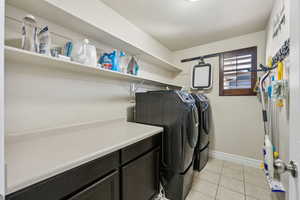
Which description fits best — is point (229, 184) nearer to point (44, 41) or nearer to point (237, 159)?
point (237, 159)

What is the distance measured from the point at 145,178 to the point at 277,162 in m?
1.03

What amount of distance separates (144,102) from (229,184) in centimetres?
165

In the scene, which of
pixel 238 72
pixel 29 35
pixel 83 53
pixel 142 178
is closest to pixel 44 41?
pixel 29 35

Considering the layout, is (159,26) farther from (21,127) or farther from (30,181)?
(30,181)

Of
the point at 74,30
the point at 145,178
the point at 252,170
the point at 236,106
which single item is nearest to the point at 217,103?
the point at 236,106

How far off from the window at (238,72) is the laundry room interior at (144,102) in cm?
2

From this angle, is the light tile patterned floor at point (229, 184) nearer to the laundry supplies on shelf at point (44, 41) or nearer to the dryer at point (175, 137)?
the dryer at point (175, 137)

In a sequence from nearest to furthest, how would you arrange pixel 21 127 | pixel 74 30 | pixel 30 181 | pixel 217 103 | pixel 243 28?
pixel 30 181
pixel 21 127
pixel 74 30
pixel 243 28
pixel 217 103

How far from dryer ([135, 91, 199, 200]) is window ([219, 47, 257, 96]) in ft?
4.38

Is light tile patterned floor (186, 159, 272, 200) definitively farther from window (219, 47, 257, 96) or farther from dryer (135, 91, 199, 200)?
window (219, 47, 257, 96)

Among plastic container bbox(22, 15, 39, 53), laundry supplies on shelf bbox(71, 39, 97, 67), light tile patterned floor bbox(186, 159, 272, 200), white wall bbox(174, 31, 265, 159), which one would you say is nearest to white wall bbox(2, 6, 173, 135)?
plastic container bbox(22, 15, 39, 53)

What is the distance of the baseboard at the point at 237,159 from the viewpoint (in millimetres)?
2137

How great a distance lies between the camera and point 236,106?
229cm

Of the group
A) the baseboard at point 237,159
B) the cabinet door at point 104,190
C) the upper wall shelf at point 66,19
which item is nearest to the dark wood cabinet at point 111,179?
the cabinet door at point 104,190
